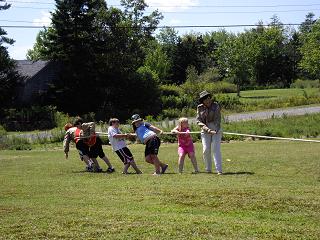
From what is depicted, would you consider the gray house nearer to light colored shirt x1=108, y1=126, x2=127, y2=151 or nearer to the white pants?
light colored shirt x1=108, y1=126, x2=127, y2=151

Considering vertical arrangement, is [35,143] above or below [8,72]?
below

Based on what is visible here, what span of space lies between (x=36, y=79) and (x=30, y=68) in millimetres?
2146

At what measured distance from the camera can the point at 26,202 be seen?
8836mm

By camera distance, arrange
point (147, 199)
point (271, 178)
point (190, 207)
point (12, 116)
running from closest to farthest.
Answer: point (190, 207)
point (147, 199)
point (271, 178)
point (12, 116)

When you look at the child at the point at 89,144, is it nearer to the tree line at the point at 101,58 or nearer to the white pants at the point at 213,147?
the white pants at the point at 213,147

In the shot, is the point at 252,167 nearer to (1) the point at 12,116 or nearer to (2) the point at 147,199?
(2) the point at 147,199

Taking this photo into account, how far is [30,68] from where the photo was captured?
51.0m

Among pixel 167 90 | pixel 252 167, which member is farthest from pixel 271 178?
pixel 167 90

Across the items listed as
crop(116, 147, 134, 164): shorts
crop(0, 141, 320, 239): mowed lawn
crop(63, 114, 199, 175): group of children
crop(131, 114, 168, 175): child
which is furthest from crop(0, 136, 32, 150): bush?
crop(131, 114, 168, 175): child

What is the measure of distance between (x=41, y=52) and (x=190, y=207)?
136 feet

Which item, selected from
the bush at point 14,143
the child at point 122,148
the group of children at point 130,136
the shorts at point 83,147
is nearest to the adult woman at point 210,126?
the group of children at point 130,136

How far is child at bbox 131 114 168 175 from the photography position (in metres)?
13.2

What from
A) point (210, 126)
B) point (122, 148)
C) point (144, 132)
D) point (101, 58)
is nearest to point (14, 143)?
point (122, 148)

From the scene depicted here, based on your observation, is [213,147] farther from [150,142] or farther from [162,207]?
[162,207]
